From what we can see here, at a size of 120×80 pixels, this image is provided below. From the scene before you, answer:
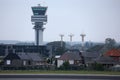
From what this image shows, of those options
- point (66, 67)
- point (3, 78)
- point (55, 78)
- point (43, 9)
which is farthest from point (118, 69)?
point (43, 9)

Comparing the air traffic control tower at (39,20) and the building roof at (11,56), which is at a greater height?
the air traffic control tower at (39,20)

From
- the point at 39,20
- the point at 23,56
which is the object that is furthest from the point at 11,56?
the point at 39,20

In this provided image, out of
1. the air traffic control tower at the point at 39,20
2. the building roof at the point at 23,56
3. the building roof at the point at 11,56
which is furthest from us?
the air traffic control tower at the point at 39,20

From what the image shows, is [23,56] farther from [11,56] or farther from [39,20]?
[39,20]

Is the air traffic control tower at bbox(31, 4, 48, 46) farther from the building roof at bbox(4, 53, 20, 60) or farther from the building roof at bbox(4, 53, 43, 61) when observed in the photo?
the building roof at bbox(4, 53, 20, 60)

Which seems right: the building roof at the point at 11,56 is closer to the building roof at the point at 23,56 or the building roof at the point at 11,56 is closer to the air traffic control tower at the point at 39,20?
the building roof at the point at 23,56

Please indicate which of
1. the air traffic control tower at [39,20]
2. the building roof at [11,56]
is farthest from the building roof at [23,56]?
the air traffic control tower at [39,20]

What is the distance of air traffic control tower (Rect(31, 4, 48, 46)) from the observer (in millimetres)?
171125

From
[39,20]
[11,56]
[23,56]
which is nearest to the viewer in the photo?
[11,56]

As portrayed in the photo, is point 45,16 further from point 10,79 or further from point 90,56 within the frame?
point 10,79

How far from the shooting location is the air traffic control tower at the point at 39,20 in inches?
6737

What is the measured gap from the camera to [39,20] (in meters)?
177

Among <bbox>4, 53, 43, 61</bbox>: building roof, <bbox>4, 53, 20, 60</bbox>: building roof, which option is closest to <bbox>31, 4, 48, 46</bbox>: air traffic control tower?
<bbox>4, 53, 43, 61</bbox>: building roof

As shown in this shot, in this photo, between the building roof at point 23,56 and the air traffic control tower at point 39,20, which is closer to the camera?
the building roof at point 23,56
